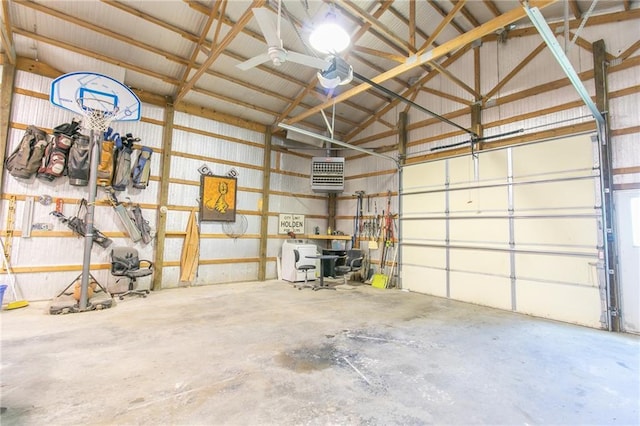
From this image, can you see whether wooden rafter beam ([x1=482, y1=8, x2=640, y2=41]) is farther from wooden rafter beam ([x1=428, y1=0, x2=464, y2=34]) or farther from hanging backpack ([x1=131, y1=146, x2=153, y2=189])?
hanging backpack ([x1=131, y1=146, x2=153, y2=189])

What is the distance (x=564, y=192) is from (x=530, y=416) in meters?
4.09

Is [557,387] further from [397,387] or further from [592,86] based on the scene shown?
[592,86]

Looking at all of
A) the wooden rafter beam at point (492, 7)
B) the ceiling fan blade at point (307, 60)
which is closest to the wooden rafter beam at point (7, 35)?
the ceiling fan blade at point (307, 60)

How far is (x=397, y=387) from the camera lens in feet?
7.82

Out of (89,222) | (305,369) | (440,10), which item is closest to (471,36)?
(440,10)


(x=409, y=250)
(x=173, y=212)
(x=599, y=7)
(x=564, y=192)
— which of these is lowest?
(x=409, y=250)

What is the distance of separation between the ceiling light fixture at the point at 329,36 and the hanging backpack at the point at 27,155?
4951mm

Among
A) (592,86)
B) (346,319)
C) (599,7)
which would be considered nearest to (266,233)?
(346,319)

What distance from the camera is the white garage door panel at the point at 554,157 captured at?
4527 mm

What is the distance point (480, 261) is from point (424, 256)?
3.94 ft

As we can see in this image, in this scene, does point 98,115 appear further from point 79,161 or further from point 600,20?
point 600,20

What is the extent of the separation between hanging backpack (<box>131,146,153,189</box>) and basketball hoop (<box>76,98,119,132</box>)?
128 cm

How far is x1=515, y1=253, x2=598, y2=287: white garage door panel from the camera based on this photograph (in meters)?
4.42

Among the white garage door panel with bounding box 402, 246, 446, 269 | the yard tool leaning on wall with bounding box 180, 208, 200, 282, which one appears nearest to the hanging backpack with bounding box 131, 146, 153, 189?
the yard tool leaning on wall with bounding box 180, 208, 200, 282
